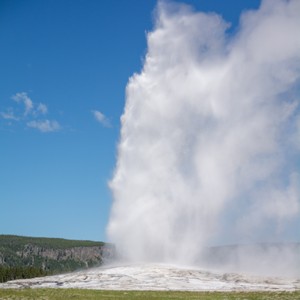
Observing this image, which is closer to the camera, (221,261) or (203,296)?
(203,296)

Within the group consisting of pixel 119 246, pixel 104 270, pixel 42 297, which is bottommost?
pixel 42 297

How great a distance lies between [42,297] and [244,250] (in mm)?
49363

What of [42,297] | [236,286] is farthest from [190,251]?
[42,297]

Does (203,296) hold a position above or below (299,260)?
below

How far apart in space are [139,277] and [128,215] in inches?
543

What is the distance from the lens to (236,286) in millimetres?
43625

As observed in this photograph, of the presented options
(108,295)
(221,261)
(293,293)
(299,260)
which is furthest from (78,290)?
(299,260)

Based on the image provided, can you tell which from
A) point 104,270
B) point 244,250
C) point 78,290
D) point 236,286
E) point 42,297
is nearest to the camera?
point 42,297

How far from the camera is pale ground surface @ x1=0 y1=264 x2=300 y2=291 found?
43375 millimetres

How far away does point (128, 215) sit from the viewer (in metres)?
60.8

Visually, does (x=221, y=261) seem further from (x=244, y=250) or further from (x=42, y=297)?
(x=42, y=297)

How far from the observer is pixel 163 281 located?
151ft

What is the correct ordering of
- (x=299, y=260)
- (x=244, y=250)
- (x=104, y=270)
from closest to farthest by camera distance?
(x=104, y=270) < (x=299, y=260) < (x=244, y=250)

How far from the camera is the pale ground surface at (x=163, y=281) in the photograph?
142ft
